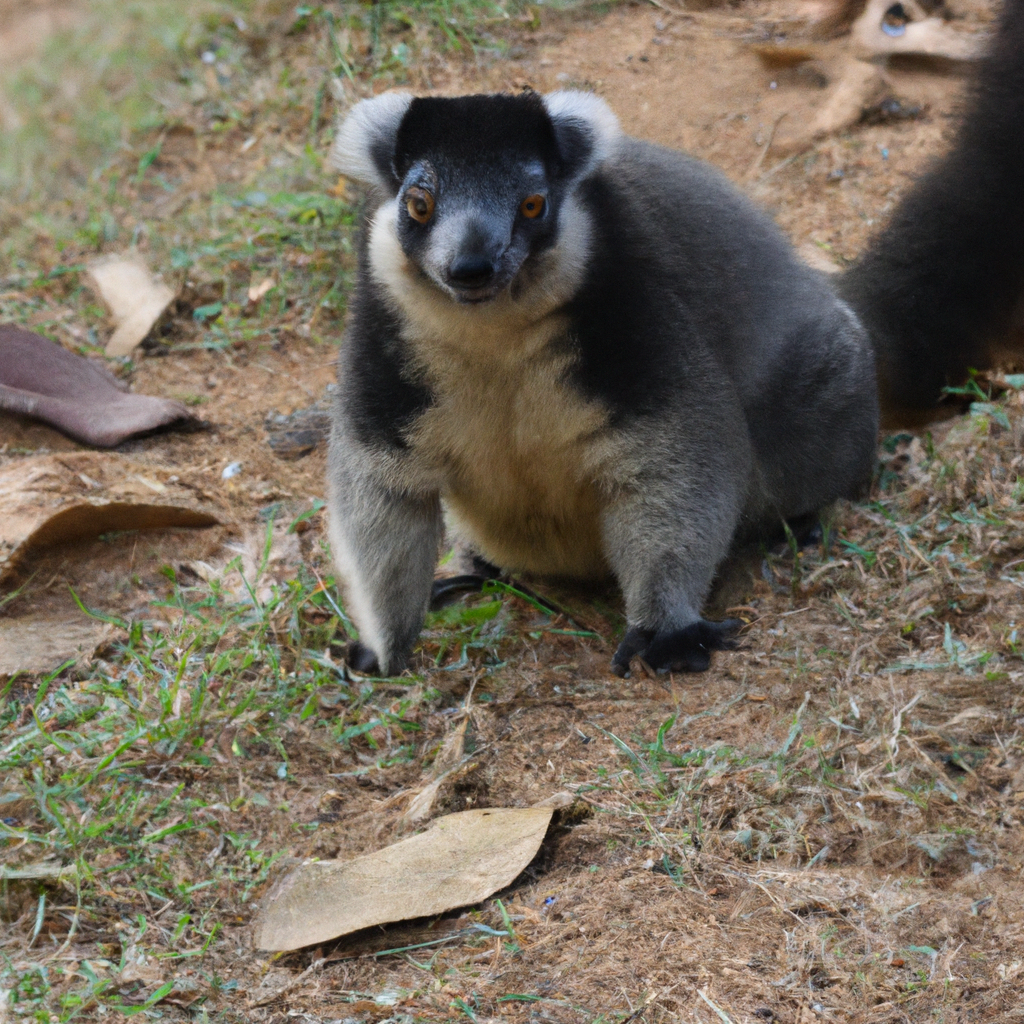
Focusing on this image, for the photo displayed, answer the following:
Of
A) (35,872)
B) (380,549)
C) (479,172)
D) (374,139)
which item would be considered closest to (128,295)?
(380,549)

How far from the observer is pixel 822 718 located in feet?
14.0

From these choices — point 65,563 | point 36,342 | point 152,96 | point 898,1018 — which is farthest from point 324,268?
point 898,1018

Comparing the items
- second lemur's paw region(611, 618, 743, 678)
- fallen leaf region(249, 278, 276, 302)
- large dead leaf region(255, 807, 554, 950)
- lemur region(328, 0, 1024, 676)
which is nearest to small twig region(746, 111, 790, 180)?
lemur region(328, 0, 1024, 676)

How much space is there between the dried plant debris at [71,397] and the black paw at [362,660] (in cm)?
221

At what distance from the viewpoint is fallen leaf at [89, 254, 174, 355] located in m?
7.63

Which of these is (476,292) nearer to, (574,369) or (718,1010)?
(574,369)

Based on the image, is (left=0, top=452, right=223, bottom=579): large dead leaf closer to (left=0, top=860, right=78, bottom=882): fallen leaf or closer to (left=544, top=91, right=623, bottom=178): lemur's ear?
(left=0, top=860, right=78, bottom=882): fallen leaf

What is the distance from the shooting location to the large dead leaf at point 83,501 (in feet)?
17.3

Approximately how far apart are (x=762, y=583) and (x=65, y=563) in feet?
10.7

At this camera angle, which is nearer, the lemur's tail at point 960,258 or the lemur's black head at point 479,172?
the lemur's black head at point 479,172

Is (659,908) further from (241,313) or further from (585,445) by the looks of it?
(241,313)

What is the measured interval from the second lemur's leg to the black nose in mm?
1060

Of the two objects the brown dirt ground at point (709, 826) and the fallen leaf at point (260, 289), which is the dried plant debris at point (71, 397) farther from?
the fallen leaf at point (260, 289)

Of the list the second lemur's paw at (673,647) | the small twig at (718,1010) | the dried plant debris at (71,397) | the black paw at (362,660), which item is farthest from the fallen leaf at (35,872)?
the dried plant debris at (71,397)
